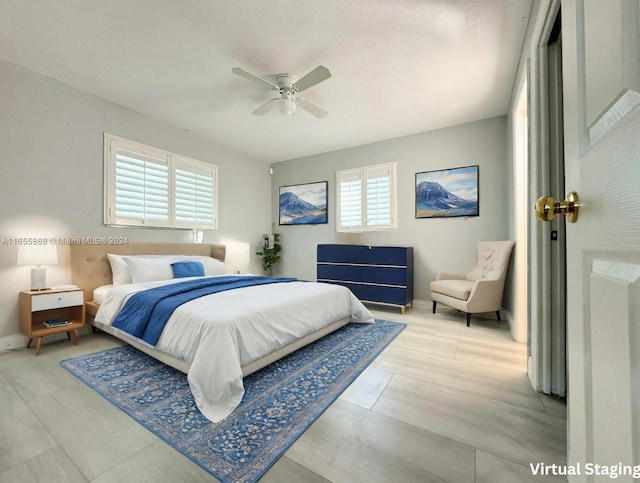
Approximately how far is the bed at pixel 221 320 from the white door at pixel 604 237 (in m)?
1.65

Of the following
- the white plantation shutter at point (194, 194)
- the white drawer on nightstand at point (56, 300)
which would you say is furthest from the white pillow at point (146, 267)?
the white plantation shutter at point (194, 194)

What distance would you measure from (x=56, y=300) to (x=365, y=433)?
305cm

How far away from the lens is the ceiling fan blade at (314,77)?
230 cm

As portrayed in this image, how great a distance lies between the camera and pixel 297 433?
147 centimetres

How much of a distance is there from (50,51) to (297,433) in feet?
12.2

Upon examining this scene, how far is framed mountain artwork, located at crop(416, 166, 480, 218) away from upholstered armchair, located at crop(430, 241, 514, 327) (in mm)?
603

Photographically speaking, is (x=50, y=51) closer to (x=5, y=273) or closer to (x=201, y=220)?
(x=5, y=273)

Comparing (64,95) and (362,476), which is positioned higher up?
(64,95)

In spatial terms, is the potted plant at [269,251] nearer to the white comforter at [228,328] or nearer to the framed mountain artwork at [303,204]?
the framed mountain artwork at [303,204]

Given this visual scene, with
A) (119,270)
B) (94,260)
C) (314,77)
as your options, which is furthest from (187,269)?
(314,77)

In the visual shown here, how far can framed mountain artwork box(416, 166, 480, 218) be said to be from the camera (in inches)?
156

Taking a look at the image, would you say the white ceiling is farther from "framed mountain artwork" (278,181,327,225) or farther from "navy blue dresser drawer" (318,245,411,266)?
"navy blue dresser drawer" (318,245,411,266)

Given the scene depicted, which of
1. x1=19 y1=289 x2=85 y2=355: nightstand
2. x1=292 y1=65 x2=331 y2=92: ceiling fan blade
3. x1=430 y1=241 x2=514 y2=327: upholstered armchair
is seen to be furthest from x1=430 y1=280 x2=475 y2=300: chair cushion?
x1=19 y1=289 x2=85 y2=355: nightstand

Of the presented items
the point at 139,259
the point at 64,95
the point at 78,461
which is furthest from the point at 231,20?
the point at 78,461
